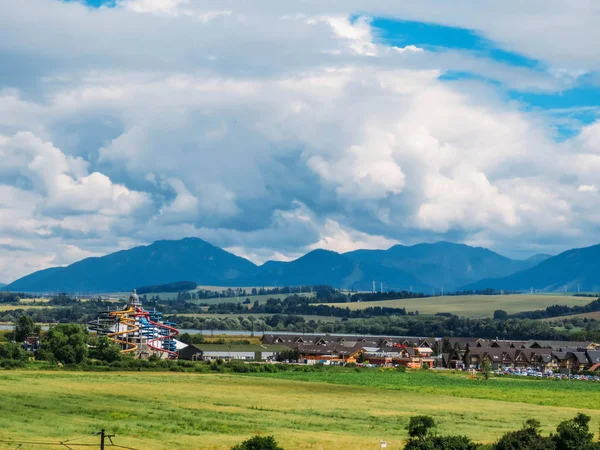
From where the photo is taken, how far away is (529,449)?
1764 inches

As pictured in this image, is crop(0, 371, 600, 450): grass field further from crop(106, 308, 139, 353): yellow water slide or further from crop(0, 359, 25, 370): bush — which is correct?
crop(106, 308, 139, 353): yellow water slide

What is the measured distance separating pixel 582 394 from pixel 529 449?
57.0 meters

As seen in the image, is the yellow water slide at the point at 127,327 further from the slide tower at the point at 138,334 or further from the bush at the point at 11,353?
the bush at the point at 11,353

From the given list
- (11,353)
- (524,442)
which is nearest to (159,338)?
(11,353)

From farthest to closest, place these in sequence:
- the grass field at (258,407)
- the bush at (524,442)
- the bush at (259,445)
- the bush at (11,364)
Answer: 1. the bush at (11,364)
2. the grass field at (258,407)
3. the bush at (524,442)
4. the bush at (259,445)

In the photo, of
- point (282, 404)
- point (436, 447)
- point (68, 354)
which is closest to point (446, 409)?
point (282, 404)

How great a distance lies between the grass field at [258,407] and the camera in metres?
A: 51.9

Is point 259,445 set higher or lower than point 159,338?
lower

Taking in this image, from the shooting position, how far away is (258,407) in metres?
69.5

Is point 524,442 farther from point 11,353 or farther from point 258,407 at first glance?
point 11,353

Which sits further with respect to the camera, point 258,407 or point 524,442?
point 258,407

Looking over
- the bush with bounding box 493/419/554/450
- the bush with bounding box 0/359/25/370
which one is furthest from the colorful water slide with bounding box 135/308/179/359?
the bush with bounding box 493/419/554/450

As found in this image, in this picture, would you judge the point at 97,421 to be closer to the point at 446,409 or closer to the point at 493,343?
the point at 446,409

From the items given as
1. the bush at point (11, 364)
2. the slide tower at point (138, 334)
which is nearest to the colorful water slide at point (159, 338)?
the slide tower at point (138, 334)
